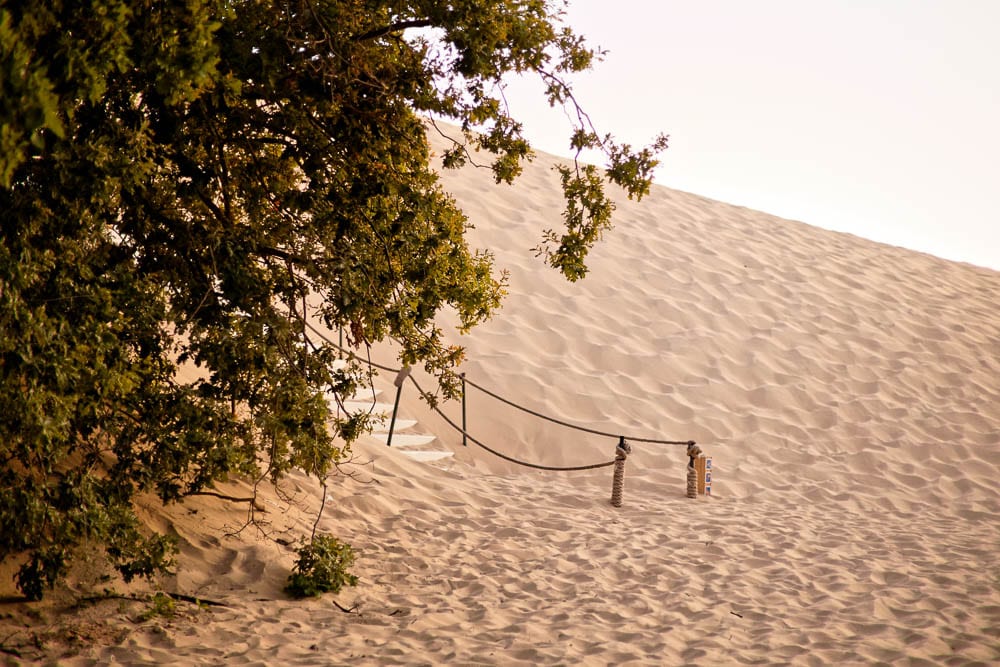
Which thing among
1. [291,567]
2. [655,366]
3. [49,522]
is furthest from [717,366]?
[49,522]

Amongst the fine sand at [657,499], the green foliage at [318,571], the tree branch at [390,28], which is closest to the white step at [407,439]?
the fine sand at [657,499]

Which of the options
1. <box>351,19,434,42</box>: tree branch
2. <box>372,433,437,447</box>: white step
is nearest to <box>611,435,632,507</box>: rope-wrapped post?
<box>372,433,437,447</box>: white step

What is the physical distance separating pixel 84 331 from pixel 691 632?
3.44 meters

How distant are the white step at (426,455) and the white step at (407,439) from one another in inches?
7.1

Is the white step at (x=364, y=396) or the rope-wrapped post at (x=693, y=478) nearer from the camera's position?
the rope-wrapped post at (x=693, y=478)

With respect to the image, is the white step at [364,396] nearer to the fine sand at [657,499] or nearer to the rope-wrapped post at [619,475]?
the fine sand at [657,499]

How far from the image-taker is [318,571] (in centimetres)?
483

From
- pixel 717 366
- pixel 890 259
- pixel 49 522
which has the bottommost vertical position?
pixel 49 522

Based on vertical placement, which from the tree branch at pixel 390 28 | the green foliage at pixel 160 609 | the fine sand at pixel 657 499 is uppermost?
the tree branch at pixel 390 28

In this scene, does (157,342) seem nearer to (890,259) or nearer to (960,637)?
(960,637)

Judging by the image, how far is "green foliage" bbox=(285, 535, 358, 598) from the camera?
15.8ft

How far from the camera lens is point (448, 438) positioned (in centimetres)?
917

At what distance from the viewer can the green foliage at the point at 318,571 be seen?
15.8 ft

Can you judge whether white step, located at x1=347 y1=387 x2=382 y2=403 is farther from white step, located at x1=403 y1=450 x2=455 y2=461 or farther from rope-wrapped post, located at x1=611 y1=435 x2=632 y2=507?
rope-wrapped post, located at x1=611 y1=435 x2=632 y2=507
